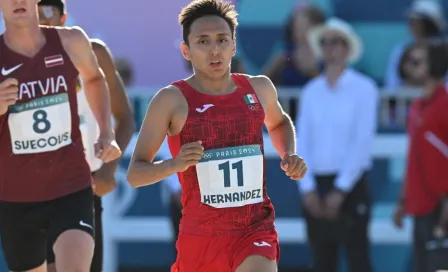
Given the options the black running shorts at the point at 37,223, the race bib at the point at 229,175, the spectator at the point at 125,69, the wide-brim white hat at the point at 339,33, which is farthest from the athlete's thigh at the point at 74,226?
the spectator at the point at 125,69

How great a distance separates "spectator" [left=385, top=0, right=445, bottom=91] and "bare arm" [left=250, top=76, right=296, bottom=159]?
4575 mm

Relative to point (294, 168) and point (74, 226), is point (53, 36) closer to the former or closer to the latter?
point (74, 226)

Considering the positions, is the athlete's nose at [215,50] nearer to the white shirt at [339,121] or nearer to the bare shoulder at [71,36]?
the bare shoulder at [71,36]

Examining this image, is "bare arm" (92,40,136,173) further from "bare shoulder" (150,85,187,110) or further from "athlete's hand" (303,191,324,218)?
"athlete's hand" (303,191,324,218)

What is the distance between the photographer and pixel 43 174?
6.39m

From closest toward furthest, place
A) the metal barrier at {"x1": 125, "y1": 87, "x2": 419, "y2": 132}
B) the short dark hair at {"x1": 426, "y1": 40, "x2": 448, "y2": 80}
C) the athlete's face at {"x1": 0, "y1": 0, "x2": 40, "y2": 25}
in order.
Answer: the athlete's face at {"x1": 0, "y1": 0, "x2": 40, "y2": 25}
the short dark hair at {"x1": 426, "y1": 40, "x2": 448, "y2": 80}
the metal barrier at {"x1": 125, "y1": 87, "x2": 419, "y2": 132}

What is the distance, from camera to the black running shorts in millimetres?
6359

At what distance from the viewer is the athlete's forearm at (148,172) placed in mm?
5555

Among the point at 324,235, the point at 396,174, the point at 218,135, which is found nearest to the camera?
the point at 218,135

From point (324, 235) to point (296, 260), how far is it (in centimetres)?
143

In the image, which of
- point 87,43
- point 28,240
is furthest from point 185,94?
point 28,240

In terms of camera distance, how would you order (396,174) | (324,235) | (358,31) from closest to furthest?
(324,235) → (396,174) → (358,31)

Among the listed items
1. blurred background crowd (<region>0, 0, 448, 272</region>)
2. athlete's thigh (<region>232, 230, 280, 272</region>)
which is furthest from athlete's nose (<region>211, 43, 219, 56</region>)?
blurred background crowd (<region>0, 0, 448, 272</region>)

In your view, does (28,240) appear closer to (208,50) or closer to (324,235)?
(208,50)
